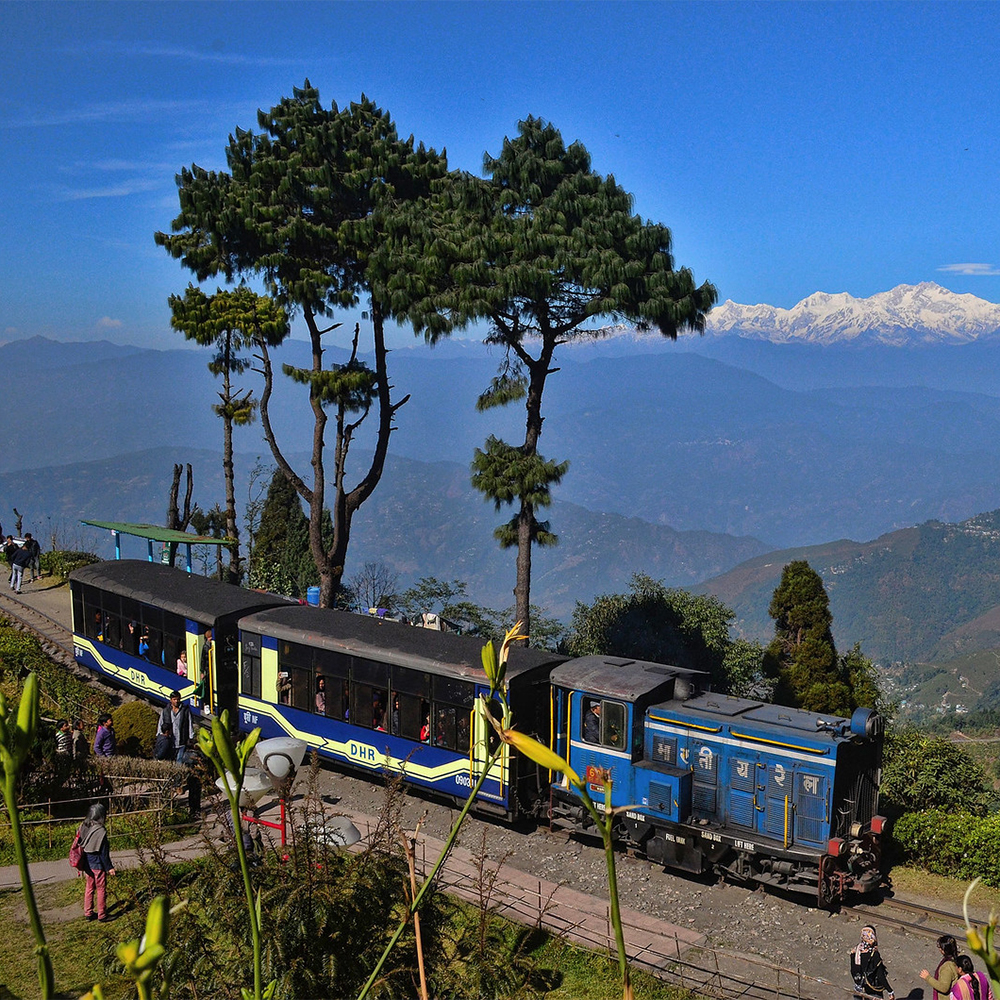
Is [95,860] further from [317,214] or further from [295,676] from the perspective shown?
[317,214]

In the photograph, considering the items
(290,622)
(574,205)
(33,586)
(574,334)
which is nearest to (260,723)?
(290,622)

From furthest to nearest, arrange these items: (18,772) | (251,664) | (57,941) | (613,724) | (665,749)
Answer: (251,664) → (613,724) → (665,749) → (57,941) → (18,772)

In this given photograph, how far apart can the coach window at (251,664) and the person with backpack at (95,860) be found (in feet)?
26.8

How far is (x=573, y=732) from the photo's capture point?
19.5m

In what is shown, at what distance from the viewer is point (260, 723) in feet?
79.4

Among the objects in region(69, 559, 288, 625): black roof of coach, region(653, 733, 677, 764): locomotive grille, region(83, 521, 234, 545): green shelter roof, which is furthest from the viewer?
region(83, 521, 234, 545): green shelter roof

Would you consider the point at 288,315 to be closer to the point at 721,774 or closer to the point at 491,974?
the point at 721,774

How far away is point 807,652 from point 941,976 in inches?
611

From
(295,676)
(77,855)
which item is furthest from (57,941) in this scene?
(295,676)

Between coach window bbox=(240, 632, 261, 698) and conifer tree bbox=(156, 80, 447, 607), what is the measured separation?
797cm

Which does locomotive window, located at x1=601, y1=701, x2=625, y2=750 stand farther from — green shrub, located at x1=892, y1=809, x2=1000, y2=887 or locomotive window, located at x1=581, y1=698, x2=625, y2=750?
→ green shrub, located at x1=892, y1=809, x2=1000, y2=887

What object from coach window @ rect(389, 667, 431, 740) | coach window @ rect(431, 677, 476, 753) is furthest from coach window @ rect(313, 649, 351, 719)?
coach window @ rect(431, 677, 476, 753)

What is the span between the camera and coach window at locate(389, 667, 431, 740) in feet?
67.3

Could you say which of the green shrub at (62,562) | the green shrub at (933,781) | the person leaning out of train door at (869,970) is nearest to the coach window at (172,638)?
the green shrub at (933,781)
